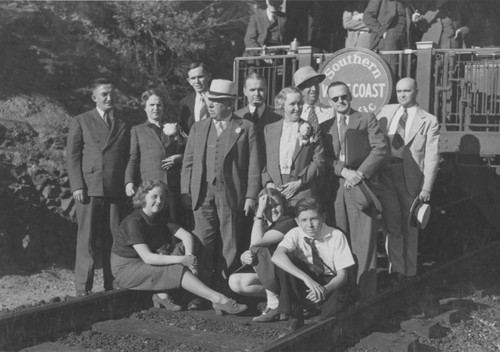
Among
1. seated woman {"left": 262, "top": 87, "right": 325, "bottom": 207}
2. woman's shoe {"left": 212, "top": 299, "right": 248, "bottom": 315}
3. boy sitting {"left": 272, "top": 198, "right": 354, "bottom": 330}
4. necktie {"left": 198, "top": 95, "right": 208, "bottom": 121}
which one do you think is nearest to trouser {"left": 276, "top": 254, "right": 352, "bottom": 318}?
boy sitting {"left": 272, "top": 198, "right": 354, "bottom": 330}

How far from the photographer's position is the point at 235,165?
6.63 m

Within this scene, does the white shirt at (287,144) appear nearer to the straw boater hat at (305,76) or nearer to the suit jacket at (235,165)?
the suit jacket at (235,165)

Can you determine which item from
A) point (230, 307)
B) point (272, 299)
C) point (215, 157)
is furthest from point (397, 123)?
point (230, 307)

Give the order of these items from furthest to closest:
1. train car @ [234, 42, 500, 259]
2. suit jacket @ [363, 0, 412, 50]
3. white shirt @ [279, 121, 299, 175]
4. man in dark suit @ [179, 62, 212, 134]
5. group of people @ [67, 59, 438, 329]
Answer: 1. suit jacket @ [363, 0, 412, 50]
2. train car @ [234, 42, 500, 259]
3. man in dark suit @ [179, 62, 212, 134]
4. white shirt @ [279, 121, 299, 175]
5. group of people @ [67, 59, 438, 329]

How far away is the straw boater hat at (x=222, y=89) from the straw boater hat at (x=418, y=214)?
2.00 metres

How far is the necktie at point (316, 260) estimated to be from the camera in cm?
582

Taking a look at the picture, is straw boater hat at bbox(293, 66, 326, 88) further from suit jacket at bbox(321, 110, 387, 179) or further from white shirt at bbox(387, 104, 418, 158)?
white shirt at bbox(387, 104, 418, 158)

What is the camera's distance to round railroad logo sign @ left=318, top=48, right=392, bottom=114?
863 cm

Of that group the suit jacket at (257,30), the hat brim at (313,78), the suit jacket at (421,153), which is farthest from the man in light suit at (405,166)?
the suit jacket at (257,30)

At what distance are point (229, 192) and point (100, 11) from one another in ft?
27.6

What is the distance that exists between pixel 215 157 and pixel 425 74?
11.1 feet

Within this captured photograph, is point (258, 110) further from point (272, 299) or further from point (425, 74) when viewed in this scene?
point (425, 74)

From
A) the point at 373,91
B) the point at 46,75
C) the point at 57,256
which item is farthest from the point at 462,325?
the point at 46,75

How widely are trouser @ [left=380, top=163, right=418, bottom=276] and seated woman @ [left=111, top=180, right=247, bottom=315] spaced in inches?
73.9
